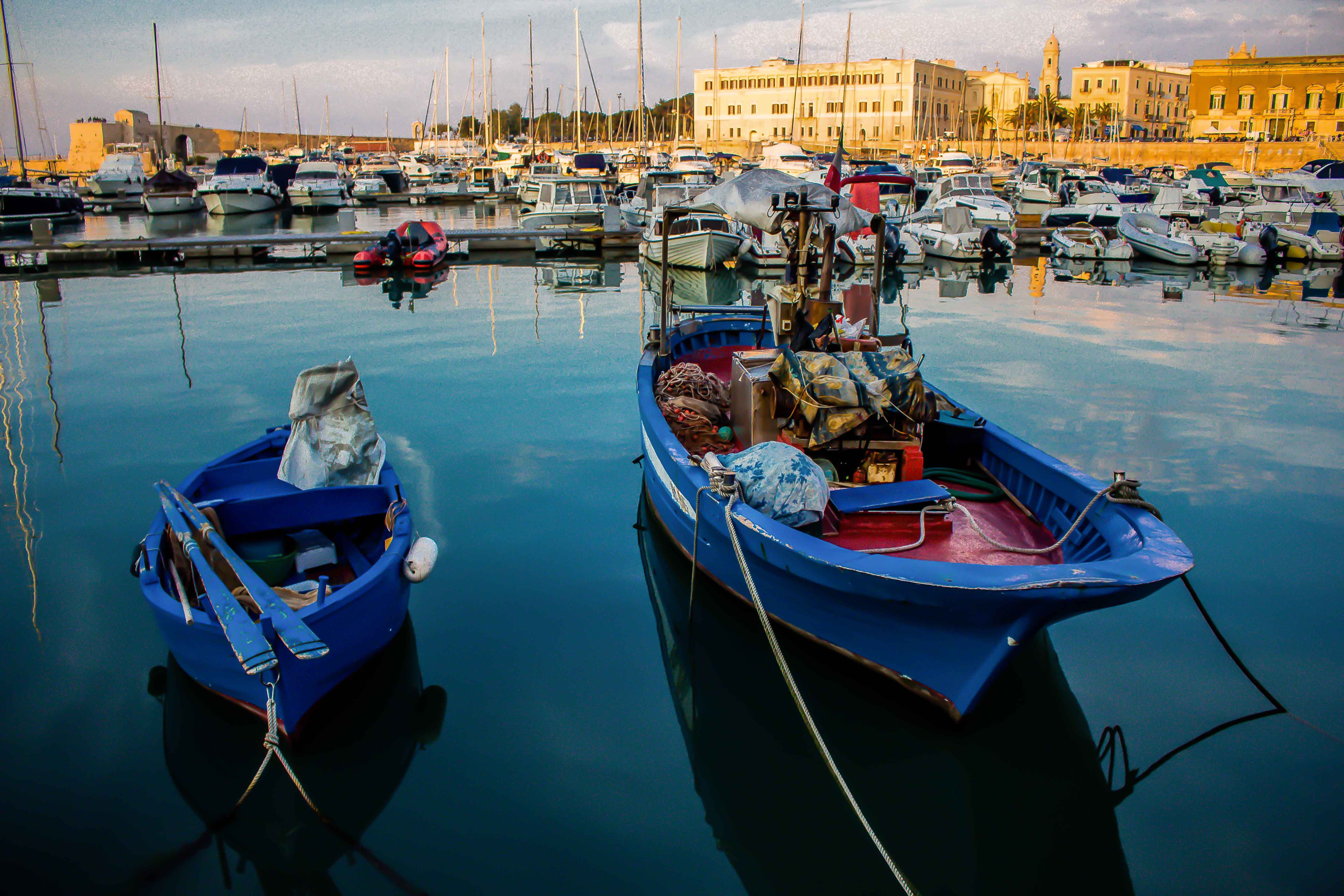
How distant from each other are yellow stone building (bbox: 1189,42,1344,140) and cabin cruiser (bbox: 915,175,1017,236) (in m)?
53.6

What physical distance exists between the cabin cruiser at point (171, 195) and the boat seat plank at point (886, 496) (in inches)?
1886

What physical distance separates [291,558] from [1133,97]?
411 ft

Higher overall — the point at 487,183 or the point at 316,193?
the point at 487,183

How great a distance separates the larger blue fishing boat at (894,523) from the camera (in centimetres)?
423

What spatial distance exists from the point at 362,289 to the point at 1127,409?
17.7 m

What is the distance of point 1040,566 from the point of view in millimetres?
4449

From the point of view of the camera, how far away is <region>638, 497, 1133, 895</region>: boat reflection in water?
4.03 m

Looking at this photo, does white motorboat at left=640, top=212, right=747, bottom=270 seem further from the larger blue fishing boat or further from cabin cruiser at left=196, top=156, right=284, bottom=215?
cabin cruiser at left=196, top=156, right=284, bottom=215

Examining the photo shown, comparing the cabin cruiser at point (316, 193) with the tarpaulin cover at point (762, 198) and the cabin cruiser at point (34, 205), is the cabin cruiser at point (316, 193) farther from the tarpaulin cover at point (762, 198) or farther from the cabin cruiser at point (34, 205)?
the tarpaulin cover at point (762, 198)

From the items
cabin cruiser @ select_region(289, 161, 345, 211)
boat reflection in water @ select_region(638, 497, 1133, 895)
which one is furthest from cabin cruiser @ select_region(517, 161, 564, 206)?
boat reflection in water @ select_region(638, 497, 1133, 895)

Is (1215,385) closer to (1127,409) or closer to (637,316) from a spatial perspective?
(1127,409)

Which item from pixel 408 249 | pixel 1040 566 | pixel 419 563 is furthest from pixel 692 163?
pixel 1040 566

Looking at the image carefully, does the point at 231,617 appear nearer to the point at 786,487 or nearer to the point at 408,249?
the point at 786,487

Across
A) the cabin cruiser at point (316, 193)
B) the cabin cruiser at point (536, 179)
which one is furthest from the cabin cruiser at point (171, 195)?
the cabin cruiser at point (536, 179)
